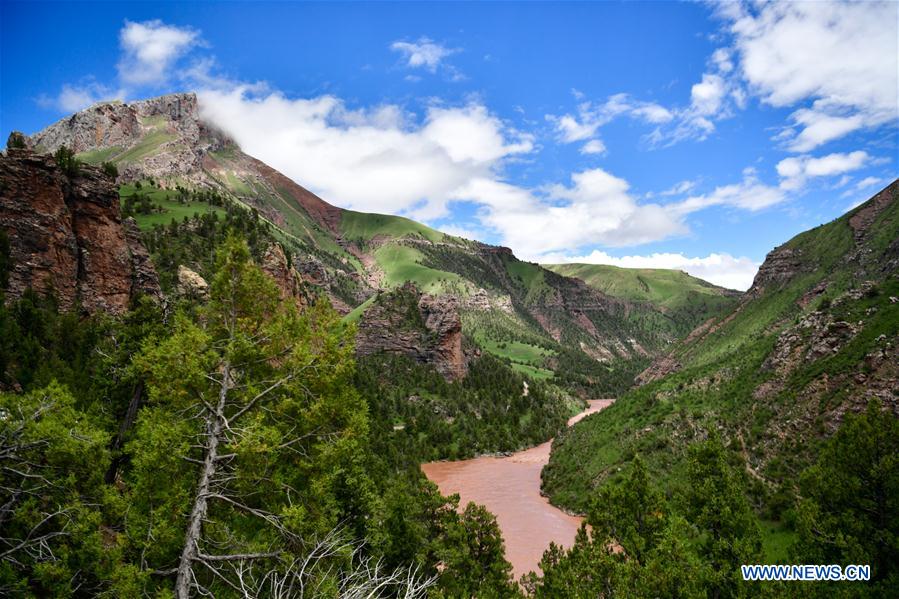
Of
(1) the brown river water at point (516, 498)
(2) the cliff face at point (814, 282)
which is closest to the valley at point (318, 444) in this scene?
(1) the brown river water at point (516, 498)

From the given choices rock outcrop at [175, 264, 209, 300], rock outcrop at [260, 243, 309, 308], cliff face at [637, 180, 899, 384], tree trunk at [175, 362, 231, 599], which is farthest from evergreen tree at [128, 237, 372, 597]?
rock outcrop at [260, 243, 309, 308]

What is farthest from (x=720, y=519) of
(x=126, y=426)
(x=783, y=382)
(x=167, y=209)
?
(x=167, y=209)

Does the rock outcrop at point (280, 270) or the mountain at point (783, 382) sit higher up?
the rock outcrop at point (280, 270)

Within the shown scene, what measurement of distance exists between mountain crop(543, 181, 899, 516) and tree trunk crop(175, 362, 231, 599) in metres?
24.7

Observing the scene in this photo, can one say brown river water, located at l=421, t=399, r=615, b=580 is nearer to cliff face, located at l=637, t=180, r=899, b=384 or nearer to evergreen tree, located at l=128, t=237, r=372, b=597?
evergreen tree, located at l=128, t=237, r=372, b=597

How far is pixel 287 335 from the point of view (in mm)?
11688

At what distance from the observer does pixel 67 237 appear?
33.6 metres

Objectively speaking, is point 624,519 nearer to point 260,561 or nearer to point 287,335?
point 260,561

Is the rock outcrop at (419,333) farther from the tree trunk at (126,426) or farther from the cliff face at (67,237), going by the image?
the tree trunk at (126,426)

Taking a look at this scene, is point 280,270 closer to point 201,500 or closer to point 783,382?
point 201,500

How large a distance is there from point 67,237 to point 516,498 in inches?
2153

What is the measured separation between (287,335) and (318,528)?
4898mm

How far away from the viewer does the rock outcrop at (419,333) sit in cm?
12888

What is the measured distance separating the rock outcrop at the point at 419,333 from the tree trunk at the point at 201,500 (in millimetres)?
115915
